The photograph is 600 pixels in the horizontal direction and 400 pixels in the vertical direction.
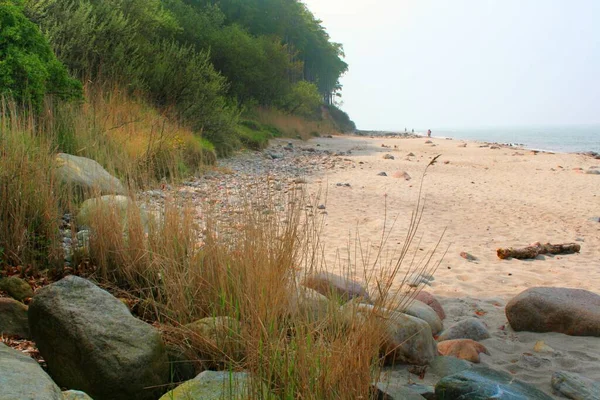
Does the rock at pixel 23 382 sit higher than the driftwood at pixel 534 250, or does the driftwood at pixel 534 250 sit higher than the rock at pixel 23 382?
the rock at pixel 23 382

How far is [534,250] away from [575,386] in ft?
13.2

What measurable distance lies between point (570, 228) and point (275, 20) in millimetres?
38708

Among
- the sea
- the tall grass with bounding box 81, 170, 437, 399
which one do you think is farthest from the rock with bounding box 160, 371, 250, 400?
the sea

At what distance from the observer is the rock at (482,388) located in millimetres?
2912

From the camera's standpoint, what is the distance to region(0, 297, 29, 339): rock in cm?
336

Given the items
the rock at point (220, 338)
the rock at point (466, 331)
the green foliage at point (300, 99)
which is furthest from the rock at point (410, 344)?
the green foliage at point (300, 99)

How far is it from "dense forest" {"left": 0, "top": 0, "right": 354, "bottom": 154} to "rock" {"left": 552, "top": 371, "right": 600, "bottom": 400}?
672 cm

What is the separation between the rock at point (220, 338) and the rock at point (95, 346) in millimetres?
233

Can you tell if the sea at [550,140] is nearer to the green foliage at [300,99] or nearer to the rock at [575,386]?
the green foliage at [300,99]

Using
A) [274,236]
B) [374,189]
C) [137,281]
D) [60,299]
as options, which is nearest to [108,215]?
[137,281]

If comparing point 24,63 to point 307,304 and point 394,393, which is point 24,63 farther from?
point 394,393

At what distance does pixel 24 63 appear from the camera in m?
7.57

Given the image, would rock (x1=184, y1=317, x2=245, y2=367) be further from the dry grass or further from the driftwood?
the dry grass

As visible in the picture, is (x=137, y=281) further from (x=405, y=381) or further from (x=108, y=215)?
(x=405, y=381)
